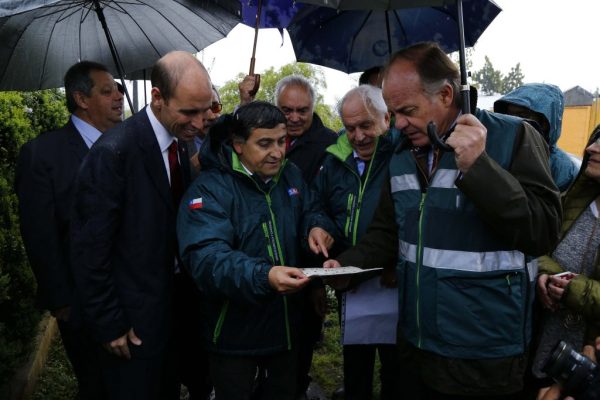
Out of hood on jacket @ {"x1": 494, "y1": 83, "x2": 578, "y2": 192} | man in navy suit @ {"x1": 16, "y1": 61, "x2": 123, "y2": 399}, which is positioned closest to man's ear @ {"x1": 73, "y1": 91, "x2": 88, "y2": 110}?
man in navy suit @ {"x1": 16, "y1": 61, "x2": 123, "y2": 399}

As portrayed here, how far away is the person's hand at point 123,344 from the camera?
2.38 metres

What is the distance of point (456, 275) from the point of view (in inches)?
80.5

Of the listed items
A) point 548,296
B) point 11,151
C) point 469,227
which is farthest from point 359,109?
point 11,151

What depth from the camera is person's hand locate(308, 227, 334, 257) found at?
259 cm

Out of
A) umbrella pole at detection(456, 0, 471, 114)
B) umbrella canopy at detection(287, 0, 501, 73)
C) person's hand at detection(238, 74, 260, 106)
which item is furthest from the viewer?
umbrella canopy at detection(287, 0, 501, 73)

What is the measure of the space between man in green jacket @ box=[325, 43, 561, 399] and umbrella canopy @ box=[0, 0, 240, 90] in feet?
6.05

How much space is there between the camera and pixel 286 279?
83.0 inches

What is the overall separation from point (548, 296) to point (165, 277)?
193cm

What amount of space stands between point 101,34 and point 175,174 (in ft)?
6.04

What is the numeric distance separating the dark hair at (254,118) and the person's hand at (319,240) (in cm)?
60

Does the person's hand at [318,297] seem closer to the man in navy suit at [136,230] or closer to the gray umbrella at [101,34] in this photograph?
the man in navy suit at [136,230]

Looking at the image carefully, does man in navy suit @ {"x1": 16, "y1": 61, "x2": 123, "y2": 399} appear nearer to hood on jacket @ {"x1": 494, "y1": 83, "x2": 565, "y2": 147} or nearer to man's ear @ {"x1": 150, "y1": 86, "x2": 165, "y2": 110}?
man's ear @ {"x1": 150, "y1": 86, "x2": 165, "y2": 110}

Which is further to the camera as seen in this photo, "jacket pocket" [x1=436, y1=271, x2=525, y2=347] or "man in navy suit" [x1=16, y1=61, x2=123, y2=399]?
"man in navy suit" [x1=16, y1=61, x2=123, y2=399]

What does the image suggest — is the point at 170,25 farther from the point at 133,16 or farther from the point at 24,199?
the point at 24,199
